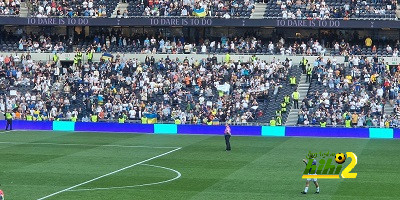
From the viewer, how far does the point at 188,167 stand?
139ft

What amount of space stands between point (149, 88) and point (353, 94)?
53.7 feet

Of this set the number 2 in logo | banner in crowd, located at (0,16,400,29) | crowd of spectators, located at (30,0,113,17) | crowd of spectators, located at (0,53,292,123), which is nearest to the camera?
the number 2 in logo

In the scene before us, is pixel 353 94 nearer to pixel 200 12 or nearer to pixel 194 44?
pixel 200 12

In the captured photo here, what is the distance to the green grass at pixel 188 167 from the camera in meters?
34.2

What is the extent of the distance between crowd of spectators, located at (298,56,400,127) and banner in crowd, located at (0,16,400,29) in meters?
3.23

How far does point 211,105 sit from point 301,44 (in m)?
12.2

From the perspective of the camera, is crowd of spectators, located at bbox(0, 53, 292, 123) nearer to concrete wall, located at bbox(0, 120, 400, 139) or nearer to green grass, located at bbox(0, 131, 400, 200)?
concrete wall, located at bbox(0, 120, 400, 139)

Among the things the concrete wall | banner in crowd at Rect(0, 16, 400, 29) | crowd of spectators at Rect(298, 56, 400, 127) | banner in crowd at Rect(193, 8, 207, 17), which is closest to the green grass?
the concrete wall

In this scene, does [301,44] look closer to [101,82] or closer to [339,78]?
[339,78]

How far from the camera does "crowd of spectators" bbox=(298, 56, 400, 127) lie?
62562 mm

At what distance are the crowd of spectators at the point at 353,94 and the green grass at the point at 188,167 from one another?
17.5ft

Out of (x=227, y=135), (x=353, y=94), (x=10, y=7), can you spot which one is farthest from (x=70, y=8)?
(x=227, y=135)

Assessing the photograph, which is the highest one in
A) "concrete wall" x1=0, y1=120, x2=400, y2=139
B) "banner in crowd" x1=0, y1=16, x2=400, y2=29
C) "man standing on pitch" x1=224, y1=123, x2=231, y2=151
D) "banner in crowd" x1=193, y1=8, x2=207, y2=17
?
"banner in crowd" x1=193, y1=8, x2=207, y2=17

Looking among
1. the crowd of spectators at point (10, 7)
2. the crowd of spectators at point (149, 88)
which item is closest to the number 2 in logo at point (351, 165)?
the crowd of spectators at point (149, 88)
